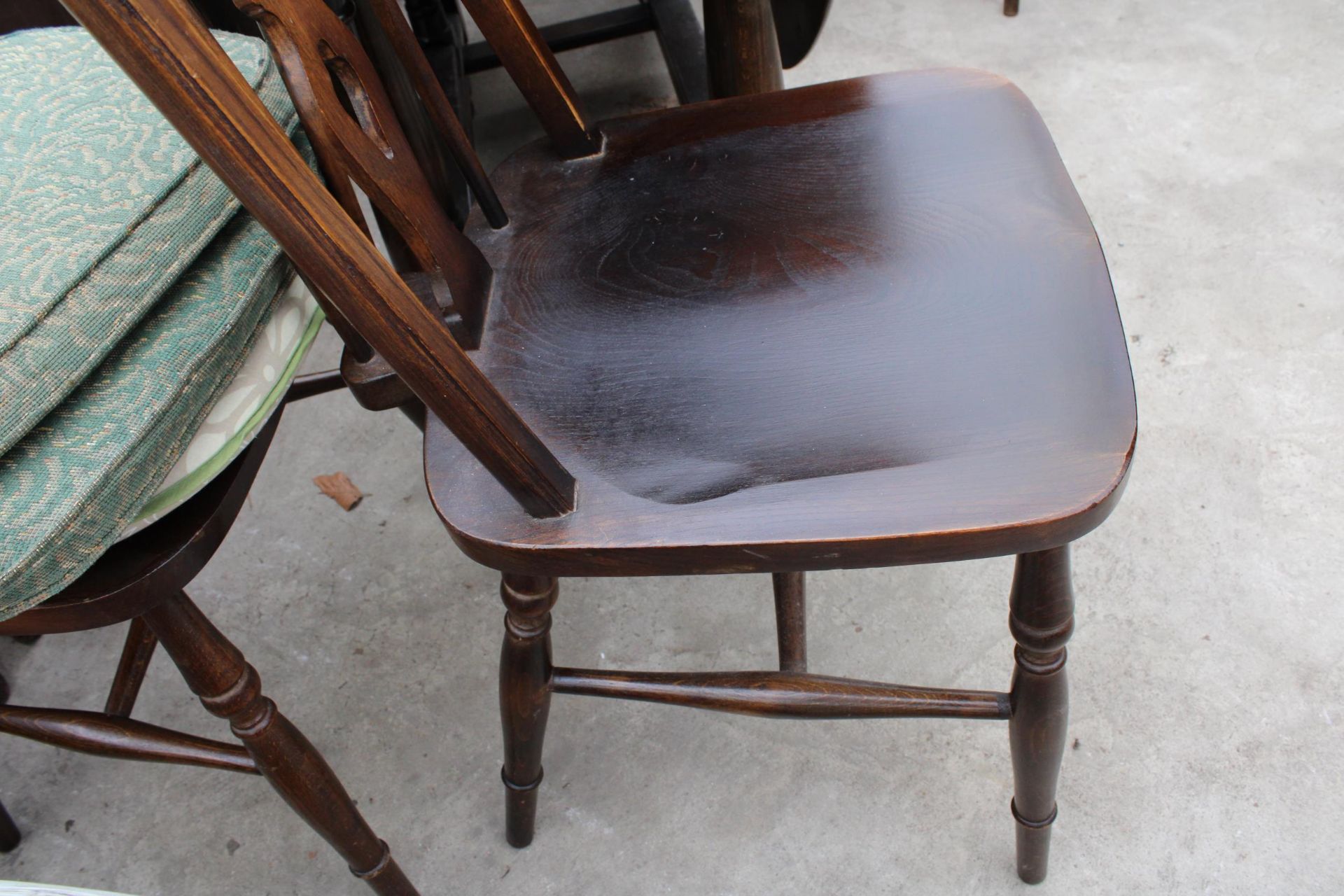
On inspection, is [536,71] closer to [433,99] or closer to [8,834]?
[433,99]

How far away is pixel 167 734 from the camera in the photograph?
0.79 meters

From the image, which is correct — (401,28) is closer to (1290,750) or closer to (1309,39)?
(1290,750)

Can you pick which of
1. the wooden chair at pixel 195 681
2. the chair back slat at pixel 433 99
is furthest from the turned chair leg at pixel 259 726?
the chair back slat at pixel 433 99

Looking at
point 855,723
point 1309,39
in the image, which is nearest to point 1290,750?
point 855,723

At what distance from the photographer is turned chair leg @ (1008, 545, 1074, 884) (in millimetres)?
690

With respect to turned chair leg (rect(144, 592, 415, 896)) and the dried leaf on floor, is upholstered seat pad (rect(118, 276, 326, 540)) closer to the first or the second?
turned chair leg (rect(144, 592, 415, 896))

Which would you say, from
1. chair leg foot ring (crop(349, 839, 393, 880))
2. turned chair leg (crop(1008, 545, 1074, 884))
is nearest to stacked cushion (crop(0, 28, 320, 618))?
chair leg foot ring (crop(349, 839, 393, 880))

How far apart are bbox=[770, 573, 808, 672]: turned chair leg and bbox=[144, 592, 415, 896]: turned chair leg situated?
376 mm

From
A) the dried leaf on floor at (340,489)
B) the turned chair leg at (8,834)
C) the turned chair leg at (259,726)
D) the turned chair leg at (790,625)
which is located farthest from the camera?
the dried leaf on floor at (340,489)

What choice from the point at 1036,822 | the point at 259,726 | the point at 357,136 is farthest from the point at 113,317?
the point at 1036,822

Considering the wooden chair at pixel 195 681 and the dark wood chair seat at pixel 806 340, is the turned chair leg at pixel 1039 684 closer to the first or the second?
the dark wood chair seat at pixel 806 340

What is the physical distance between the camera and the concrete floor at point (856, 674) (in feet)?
3.17

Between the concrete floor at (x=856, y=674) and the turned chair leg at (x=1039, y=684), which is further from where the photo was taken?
the concrete floor at (x=856, y=674)

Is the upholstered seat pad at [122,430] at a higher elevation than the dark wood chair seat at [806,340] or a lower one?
higher
